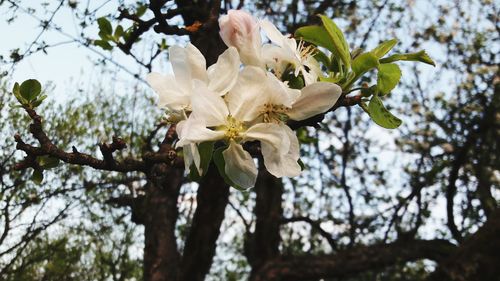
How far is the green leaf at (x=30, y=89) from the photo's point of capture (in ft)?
3.99

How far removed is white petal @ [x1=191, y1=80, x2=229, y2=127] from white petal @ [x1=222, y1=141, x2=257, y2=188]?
7cm

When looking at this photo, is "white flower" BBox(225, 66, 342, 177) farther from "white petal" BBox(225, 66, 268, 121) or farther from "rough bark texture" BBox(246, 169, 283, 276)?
"rough bark texture" BBox(246, 169, 283, 276)

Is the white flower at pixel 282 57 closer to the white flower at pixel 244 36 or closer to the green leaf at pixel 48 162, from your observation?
the white flower at pixel 244 36

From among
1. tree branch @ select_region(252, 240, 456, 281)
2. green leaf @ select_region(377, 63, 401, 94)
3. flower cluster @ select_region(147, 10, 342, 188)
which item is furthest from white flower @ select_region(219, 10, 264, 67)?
tree branch @ select_region(252, 240, 456, 281)

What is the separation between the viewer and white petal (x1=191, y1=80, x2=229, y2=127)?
0.81 metres

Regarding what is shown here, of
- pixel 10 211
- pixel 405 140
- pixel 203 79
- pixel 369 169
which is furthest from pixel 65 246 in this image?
pixel 203 79

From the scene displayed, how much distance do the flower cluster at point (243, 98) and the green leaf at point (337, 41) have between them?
0.06 meters

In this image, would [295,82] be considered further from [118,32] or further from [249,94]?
[118,32]

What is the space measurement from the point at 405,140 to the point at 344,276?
300 centimetres

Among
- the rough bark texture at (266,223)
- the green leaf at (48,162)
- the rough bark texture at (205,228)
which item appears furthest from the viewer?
the rough bark texture at (266,223)

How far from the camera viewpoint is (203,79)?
909 mm

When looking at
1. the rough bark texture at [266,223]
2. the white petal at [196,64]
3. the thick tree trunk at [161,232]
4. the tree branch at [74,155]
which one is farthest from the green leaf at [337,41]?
the rough bark texture at [266,223]

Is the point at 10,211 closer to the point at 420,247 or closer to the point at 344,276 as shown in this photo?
the point at 344,276

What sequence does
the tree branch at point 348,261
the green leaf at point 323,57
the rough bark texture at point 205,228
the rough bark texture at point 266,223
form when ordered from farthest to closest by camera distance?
the rough bark texture at point 266,223, the tree branch at point 348,261, the rough bark texture at point 205,228, the green leaf at point 323,57
